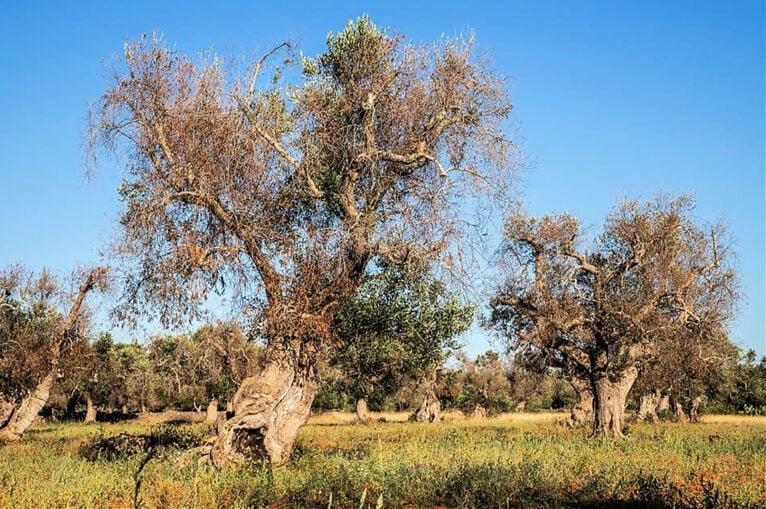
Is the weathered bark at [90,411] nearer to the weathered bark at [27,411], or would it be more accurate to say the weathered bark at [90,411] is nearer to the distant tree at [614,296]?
the weathered bark at [27,411]

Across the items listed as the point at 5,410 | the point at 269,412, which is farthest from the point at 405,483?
the point at 5,410

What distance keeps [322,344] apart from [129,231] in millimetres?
4973

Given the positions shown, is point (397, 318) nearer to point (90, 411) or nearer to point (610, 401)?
point (610, 401)

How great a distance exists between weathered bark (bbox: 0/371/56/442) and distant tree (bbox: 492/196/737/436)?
1918 cm

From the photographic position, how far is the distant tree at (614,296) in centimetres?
2828

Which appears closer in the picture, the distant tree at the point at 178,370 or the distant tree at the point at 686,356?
the distant tree at the point at 686,356

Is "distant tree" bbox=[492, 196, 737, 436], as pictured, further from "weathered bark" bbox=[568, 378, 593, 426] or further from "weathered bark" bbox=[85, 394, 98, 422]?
"weathered bark" bbox=[85, 394, 98, 422]

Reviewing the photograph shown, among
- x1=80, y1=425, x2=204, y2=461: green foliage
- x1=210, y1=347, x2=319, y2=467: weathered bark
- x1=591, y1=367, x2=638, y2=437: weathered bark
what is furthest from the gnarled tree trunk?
x1=591, y1=367, x2=638, y2=437: weathered bark

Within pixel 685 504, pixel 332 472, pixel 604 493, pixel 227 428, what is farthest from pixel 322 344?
pixel 685 504

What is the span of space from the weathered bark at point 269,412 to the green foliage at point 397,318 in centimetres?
164

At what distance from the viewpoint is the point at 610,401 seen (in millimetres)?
28359

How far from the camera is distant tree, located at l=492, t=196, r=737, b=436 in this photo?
2828 centimetres

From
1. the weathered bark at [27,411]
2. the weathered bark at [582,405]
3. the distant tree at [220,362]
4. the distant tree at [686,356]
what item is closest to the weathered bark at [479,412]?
the distant tree at [686,356]

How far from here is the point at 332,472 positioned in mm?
12547
